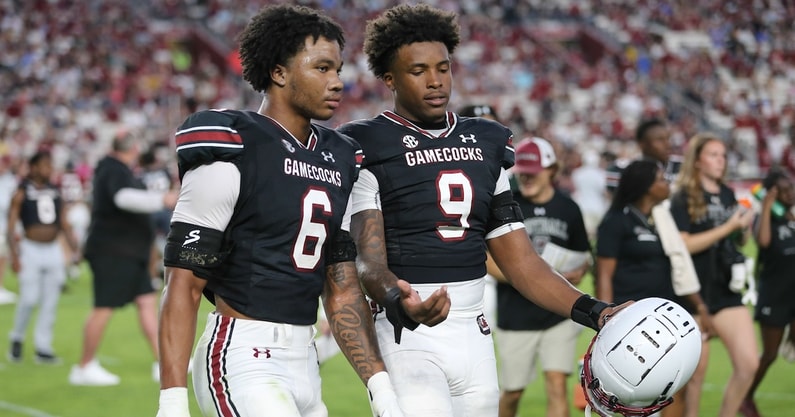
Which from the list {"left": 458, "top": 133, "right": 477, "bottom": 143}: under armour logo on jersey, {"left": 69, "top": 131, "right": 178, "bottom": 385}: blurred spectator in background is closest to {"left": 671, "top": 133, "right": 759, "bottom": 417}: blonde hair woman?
{"left": 458, "top": 133, "right": 477, "bottom": 143}: under armour logo on jersey

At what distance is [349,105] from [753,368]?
2381 centimetres

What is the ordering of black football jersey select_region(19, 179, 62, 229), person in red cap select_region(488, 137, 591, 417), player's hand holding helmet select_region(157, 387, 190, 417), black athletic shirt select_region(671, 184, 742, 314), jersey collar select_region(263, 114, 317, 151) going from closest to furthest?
1. player's hand holding helmet select_region(157, 387, 190, 417)
2. jersey collar select_region(263, 114, 317, 151)
3. person in red cap select_region(488, 137, 591, 417)
4. black athletic shirt select_region(671, 184, 742, 314)
5. black football jersey select_region(19, 179, 62, 229)

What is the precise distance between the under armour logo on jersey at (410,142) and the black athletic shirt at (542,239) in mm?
2525

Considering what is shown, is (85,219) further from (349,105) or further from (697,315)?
(697,315)

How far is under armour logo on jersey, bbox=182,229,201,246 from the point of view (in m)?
3.51

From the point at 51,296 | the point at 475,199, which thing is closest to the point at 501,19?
the point at 51,296

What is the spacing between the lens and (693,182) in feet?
23.7

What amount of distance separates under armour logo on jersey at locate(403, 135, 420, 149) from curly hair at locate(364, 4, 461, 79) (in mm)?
336

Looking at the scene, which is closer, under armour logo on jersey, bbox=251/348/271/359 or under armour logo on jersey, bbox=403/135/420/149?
under armour logo on jersey, bbox=251/348/271/359

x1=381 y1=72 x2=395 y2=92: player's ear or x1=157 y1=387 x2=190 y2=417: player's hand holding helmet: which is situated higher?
x1=381 y1=72 x2=395 y2=92: player's ear

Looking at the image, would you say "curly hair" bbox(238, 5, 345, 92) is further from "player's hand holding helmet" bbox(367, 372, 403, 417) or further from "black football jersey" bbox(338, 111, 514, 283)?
"player's hand holding helmet" bbox(367, 372, 403, 417)

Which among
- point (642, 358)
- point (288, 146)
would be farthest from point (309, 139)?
point (642, 358)

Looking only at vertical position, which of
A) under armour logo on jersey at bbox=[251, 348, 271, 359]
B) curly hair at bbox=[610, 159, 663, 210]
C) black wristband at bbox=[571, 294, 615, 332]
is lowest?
under armour logo on jersey at bbox=[251, 348, 271, 359]

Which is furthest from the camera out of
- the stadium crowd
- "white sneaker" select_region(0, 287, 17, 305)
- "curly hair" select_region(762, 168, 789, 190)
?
the stadium crowd
